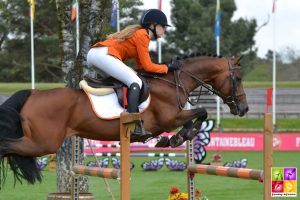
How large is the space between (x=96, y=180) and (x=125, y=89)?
9.18m

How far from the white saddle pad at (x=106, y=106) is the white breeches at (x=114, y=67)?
0.25 metres

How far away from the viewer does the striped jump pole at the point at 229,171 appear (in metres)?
6.96

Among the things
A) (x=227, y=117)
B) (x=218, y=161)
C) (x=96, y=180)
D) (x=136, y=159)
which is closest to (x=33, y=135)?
(x=96, y=180)

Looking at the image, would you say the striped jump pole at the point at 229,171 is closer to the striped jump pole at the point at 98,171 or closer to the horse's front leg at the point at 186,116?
the horse's front leg at the point at 186,116

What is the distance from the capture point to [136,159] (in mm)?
25203

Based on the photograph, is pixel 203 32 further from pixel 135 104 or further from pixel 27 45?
pixel 135 104

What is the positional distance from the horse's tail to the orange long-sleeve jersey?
1084 millimetres

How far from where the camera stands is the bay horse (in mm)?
8250

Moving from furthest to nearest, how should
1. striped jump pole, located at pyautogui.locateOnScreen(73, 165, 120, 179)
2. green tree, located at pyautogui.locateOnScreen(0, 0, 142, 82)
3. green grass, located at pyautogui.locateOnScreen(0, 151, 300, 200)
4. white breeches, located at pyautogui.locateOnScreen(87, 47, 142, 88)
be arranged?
green tree, located at pyautogui.locateOnScreen(0, 0, 142, 82)
green grass, located at pyautogui.locateOnScreen(0, 151, 300, 200)
white breeches, located at pyautogui.locateOnScreen(87, 47, 142, 88)
striped jump pole, located at pyautogui.locateOnScreen(73, 165, 120, 179)

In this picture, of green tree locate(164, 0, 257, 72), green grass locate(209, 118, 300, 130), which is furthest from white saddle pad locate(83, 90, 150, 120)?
green tree locate(164, 0, 257, 72)

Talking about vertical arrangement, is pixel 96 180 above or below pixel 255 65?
below

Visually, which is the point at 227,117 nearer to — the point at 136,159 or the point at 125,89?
the point at 136,159

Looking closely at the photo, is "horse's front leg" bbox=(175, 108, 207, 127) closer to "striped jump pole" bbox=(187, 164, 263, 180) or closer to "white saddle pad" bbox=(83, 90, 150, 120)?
"striped jump pole" bbox=(187, 164, 263, 180)

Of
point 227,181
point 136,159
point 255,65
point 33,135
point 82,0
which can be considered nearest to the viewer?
point 33,135
